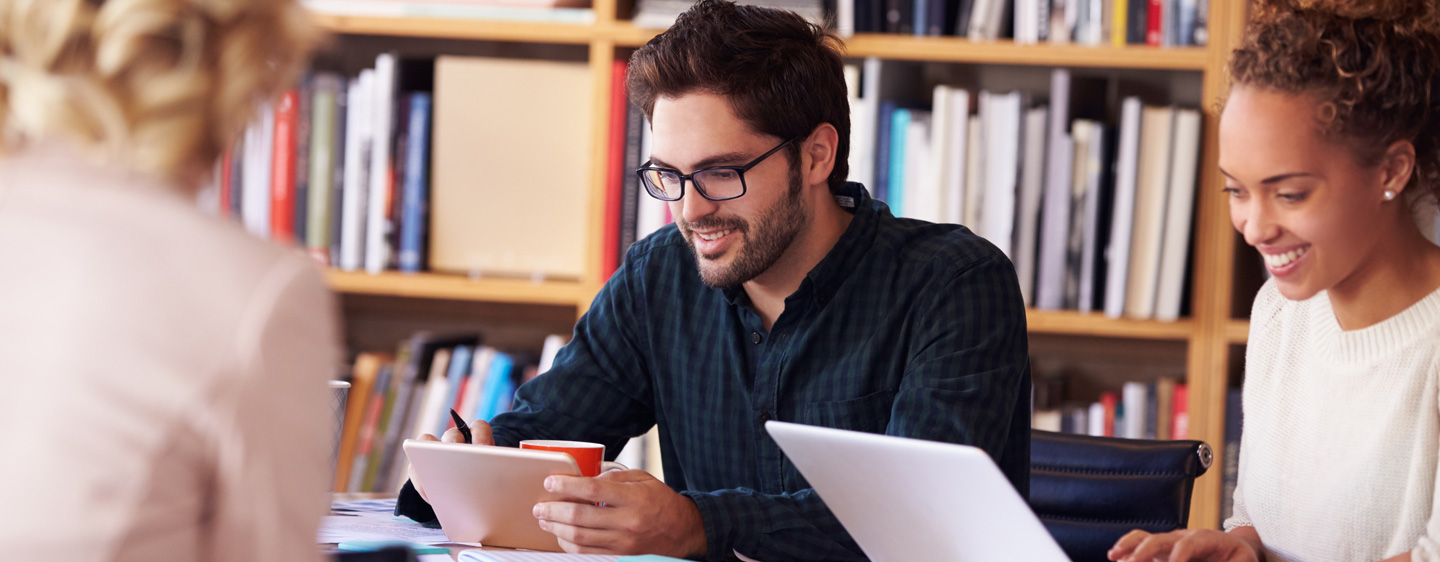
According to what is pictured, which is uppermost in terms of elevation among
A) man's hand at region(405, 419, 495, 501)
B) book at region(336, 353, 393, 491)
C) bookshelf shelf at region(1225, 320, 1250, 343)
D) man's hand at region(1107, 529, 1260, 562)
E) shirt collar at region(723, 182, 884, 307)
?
shirt collar at region(723, 182, 884, 307)

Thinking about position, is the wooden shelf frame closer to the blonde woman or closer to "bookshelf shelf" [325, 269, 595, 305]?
"bookshelf shelf" [325, 269, 595, 305]

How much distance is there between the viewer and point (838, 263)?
145 centimetres

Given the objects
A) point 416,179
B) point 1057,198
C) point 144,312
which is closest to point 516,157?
point 416,179

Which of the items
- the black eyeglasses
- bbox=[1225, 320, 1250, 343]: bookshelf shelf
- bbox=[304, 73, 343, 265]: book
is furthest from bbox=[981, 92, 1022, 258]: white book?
bbox=[304, 73, 343, 265]: book

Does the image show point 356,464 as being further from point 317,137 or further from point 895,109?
point 895,109

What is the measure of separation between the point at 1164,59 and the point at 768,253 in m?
0.84

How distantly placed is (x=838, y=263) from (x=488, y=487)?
0.55 metres

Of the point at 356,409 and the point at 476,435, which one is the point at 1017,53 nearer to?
the point at 476,435

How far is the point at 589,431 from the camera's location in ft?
4.96

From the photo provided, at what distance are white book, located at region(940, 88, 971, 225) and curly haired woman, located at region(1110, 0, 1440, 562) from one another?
0.67 metres

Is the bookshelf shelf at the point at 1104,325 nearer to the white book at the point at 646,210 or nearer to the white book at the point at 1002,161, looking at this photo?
the white book at the point at 1002,161

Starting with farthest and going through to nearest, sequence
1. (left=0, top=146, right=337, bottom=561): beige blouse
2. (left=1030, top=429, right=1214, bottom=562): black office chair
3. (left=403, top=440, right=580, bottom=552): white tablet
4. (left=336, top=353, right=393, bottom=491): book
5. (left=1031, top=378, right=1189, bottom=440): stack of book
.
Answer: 1. (left=336, top=353, right=393, bottom=491): book
2. (left=1031, top=378, right=1189, bottom=440): stack of book
3. (left=1030, top=429, right=1214, bottom=562): black office chair
4. (left=403, top=440, right=580, bottom=552): white tablet
5. (left=0, top=146, right=337, bottom=561): beige blouse

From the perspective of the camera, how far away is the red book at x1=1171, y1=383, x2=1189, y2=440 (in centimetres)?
197

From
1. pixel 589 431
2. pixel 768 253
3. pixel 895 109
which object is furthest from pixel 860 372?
pixel 895 109
